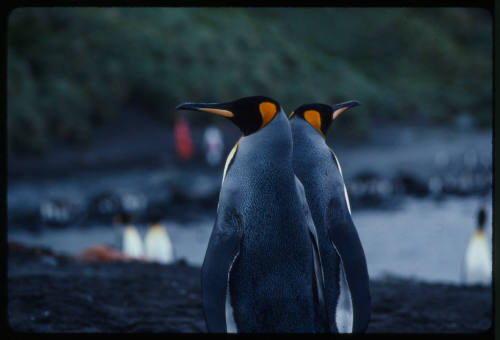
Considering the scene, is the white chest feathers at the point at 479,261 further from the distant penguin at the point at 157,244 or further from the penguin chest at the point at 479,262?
the distant penguin at the point at 157,244

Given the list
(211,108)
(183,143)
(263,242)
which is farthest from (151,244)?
(183,143)

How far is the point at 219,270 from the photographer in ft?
5.17

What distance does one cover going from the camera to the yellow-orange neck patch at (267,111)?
1625mm

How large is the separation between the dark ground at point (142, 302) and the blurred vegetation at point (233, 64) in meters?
6.02

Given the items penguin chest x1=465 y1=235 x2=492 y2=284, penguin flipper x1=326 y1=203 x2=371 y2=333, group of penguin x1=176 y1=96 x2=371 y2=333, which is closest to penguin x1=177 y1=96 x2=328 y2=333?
group of penguin x1=176 y1=96 x2=371 y2=333

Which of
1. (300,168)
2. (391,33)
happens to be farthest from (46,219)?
(391,33)

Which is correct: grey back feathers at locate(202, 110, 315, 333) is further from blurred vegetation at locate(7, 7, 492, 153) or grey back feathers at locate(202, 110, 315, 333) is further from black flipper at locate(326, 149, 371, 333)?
blurred vegetation at locate(7, 7, 492, 153)

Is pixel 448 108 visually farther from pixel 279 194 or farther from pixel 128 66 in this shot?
pixel 279 194

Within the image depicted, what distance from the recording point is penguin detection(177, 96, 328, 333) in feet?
5.31

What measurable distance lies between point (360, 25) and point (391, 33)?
6.21 ft

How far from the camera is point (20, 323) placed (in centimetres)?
235

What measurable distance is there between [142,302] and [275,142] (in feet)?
5.13

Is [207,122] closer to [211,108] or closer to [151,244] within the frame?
[151,244]

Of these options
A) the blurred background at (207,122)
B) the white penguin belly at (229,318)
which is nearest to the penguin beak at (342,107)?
the white penguin belly at (229,318)
